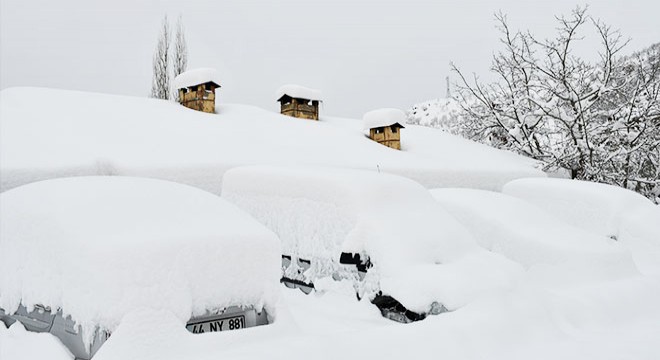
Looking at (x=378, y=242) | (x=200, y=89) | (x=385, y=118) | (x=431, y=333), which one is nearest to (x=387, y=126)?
(x=385, y=118)

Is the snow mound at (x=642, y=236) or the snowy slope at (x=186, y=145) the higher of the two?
the snowy slope at (x=186, y=145)

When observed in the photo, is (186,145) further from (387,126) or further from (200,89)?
(387,126)

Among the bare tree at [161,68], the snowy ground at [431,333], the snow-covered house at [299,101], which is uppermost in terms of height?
the bare tree at [161,68]

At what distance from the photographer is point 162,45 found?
25.6 metres

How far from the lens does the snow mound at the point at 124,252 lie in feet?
9.36

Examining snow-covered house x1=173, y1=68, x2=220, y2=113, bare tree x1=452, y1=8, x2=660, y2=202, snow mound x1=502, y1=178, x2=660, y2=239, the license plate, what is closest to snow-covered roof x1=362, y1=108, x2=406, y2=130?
bare tree x1=452, y1=8, x2=660, y2=202

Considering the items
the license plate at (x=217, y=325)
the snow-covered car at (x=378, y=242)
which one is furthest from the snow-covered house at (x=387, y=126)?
the license plate at (x=217, y=325)

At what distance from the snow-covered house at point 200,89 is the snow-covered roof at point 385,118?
4859mm

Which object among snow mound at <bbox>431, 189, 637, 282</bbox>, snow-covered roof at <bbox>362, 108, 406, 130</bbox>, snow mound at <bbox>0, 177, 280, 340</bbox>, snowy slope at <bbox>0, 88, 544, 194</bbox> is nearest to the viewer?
snow mound at <bbox>0, 177, 280, 340</bbox>

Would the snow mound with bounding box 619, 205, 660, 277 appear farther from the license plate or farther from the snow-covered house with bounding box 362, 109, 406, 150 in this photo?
the snow-covered house with bounding box 362, 109, 406, 150

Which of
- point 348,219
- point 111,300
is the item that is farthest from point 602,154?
point 111,300

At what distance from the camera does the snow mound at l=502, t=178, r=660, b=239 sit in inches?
319

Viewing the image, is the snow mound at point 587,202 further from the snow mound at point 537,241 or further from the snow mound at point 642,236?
the snow mound at point 537,241

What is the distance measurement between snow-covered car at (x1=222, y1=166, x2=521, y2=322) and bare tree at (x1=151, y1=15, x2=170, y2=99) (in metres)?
21.1
